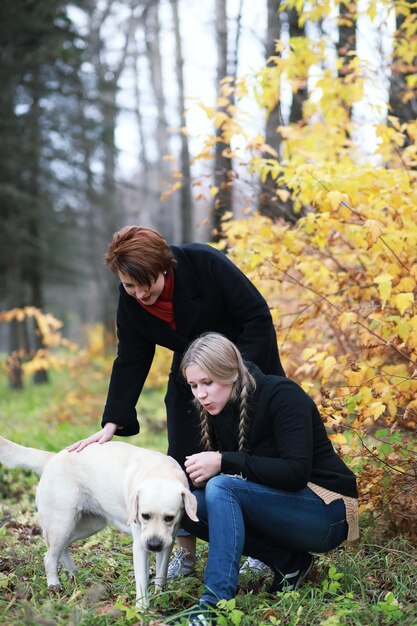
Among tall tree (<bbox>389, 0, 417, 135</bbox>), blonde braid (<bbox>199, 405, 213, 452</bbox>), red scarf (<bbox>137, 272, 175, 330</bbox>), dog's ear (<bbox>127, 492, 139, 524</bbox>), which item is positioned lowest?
dog's ear (<bbox>127, 492, 139, 524</bbox>)

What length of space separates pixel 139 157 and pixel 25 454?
19.4m

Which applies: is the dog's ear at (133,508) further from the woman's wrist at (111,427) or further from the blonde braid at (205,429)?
the woman's wrist at (111,427)

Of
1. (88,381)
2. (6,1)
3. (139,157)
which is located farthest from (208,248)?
(139,157)

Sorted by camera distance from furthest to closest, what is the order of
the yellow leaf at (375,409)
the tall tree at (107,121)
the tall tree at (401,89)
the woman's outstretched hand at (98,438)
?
the tall tree at (107,121) → the tall tree at (401,89) → the woman's outstretched hand at (98,438) → the yellow leaf at (375,409)

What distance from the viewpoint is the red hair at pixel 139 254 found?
337 centimetres

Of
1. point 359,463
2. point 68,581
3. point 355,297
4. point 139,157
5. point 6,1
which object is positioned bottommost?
point 68,581

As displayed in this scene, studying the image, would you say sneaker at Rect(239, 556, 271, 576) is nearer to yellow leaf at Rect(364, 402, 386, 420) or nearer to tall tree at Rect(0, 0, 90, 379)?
yellow leaf at Rect(364, 402, 386, 420)

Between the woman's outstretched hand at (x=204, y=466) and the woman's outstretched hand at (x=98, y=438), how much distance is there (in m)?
0.66

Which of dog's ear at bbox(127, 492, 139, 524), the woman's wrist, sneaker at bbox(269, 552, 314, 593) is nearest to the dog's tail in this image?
the woman's wrist

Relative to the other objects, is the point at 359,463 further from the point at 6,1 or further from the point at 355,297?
the point at 6,1

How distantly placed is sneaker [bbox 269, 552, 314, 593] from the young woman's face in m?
0.87

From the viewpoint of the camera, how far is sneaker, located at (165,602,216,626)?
282 cm

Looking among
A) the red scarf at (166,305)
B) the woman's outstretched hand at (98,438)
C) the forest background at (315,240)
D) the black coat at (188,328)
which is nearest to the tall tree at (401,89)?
the forest background at (315,240)

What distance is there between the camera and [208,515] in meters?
3.15
